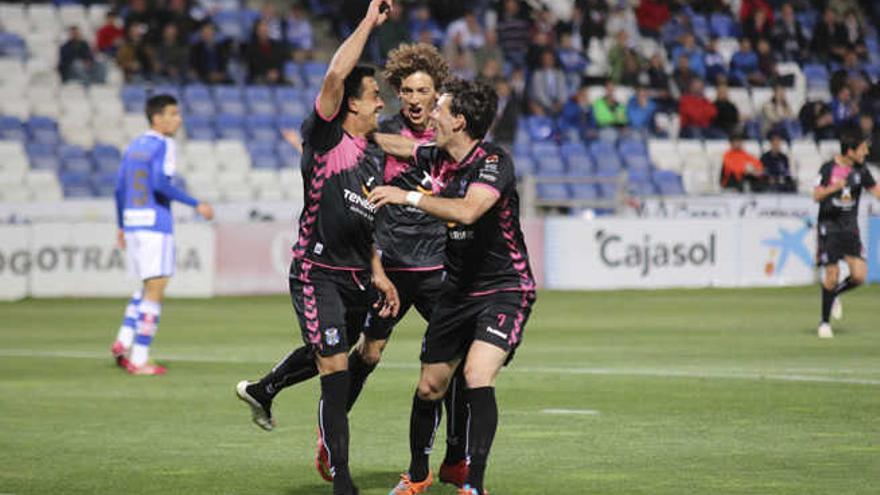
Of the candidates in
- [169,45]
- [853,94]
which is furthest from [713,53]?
[169,45]

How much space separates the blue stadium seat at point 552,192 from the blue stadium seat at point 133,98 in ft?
22.8

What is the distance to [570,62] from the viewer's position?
3381cm

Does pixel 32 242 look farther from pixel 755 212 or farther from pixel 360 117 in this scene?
pixel 360 117

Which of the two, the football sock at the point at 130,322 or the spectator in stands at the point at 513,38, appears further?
the spectator in stands at the point at 513,38

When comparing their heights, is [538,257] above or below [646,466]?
below

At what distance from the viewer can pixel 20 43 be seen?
2997 centimetres

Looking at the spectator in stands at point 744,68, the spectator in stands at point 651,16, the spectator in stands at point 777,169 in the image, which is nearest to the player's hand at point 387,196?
the spectator in stands at point 777,169

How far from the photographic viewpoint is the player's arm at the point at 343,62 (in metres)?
8.55

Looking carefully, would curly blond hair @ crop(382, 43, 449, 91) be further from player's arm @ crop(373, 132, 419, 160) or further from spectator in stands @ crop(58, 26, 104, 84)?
spectator in stands @ crop(58, 26, 104, 84)

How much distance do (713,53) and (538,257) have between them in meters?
9.03

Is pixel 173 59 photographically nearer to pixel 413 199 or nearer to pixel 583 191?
pixel 583 191

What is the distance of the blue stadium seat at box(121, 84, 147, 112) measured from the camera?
29562 mm

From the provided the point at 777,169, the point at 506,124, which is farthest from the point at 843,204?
the point at 777,169

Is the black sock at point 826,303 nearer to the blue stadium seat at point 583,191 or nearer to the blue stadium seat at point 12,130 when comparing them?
the blue stadium seat at point 583,191
